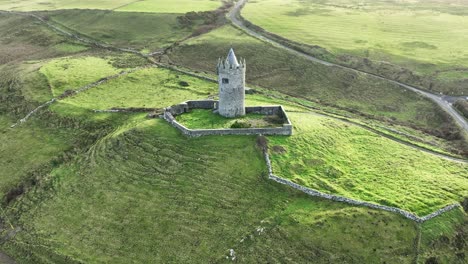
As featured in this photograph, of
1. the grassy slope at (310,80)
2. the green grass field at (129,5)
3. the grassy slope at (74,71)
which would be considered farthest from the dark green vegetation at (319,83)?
the green grass field at (129,5)

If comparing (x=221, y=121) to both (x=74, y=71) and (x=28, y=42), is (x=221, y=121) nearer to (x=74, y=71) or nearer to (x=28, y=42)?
(x=74, y=71)

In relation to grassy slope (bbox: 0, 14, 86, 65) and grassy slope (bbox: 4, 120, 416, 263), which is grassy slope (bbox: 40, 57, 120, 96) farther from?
grassy slope (bbox: 4, 120, 416, 263)

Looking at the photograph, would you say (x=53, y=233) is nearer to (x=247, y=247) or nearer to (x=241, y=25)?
(x=247, y=247)

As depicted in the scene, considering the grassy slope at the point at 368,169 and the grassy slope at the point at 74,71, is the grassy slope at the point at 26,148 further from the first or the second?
the grassy slope at the point at 368,169

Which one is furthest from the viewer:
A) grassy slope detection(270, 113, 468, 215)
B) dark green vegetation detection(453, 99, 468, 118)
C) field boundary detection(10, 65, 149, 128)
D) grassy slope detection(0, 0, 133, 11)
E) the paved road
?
grassy slope detection(0, 0, 133, 11)

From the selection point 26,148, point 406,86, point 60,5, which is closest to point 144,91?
point 26,148

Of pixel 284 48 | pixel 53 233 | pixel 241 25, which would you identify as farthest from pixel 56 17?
pixel 53 233

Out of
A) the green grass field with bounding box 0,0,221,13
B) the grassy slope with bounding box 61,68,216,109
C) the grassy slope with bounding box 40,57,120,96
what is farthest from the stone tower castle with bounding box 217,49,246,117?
the green grass field with bounding box 0,0,221,13
